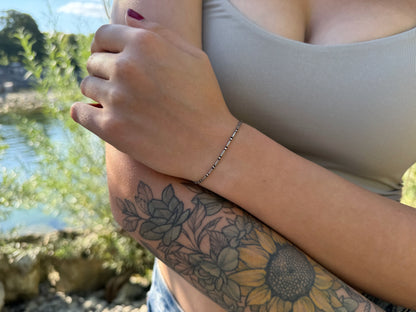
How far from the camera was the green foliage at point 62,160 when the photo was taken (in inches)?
93.7

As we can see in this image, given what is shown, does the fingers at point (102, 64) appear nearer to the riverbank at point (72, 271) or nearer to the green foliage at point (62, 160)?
the green foliage at point (62, 160)

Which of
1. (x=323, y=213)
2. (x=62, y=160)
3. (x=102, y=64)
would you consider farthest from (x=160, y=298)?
(x=62, y=160)

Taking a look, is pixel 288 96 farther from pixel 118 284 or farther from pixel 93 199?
pixel 118 284

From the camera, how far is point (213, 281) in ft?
2.44

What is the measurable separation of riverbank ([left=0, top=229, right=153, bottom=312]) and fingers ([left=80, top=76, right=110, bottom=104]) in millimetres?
2039

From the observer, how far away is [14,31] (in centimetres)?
237

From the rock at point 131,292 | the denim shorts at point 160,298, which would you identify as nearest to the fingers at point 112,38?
the denim shorts at point 160,298

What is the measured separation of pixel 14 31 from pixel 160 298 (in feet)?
6.57

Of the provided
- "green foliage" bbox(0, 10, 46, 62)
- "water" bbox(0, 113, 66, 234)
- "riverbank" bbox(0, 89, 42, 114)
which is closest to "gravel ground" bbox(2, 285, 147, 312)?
"water" bbox(0, 113, 66, 234)

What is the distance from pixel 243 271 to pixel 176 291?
1.08 feet

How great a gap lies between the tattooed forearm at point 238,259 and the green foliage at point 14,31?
6.12 ft

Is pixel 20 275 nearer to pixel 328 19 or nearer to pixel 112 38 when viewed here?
pixel 112 38

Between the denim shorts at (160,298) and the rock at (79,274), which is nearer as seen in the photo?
the denim shorts at (160,298)

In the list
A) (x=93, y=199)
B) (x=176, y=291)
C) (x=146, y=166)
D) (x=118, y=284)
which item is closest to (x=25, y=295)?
(x=118, y=284)
